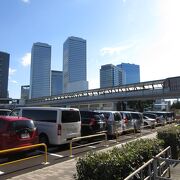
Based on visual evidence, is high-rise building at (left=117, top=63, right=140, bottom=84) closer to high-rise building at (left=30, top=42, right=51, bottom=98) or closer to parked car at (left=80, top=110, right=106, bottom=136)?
high-rise building at (left=30, top=42, right=51, bottom=98)

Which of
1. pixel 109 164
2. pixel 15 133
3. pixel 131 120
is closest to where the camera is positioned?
pixel 109 164

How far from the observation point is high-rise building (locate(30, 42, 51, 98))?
16988 centimetres

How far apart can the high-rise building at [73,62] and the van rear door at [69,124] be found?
5226 inches

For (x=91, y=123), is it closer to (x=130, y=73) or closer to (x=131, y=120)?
(x=131, y=120)

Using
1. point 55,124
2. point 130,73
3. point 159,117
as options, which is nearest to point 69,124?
point 55,124

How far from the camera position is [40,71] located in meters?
174

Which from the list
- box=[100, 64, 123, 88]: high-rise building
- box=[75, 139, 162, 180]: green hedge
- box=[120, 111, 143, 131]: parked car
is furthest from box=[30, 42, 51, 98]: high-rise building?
box=[75, 139, 162, 180]: green hedge

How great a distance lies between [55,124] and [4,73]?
507ft

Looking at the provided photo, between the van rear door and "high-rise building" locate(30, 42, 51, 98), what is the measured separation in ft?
520

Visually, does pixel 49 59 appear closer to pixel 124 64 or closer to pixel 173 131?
pixel 124 64

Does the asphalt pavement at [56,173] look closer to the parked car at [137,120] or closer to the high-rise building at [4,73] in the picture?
the parked car at [137,120]

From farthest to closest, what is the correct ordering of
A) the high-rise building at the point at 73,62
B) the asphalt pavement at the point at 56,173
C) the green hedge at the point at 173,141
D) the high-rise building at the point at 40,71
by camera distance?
the high-rise building at the point at 40,71 < the high-rise building at the point at 73,62 < the green hedge at the point at 173,141 < the asphalt pavement at the point at 56,173

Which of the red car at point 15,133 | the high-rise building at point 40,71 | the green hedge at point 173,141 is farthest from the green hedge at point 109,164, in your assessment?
the high-rise building at point 40,71

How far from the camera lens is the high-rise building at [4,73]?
15538cm
